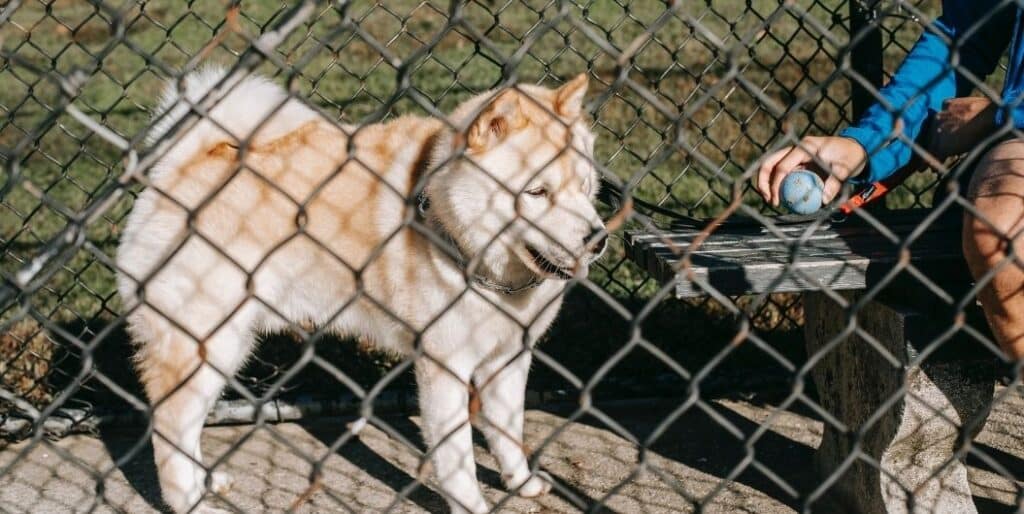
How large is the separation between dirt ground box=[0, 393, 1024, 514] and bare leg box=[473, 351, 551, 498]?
8cm

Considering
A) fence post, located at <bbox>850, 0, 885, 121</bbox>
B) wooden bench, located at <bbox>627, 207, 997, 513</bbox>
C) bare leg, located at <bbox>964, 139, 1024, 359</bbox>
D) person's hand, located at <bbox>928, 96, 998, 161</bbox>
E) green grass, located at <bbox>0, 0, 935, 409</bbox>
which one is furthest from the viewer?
fence post, located at <bbox>850, 0, 885, 121</bbox>

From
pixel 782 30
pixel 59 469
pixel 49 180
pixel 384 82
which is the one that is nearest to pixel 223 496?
Result: pixel 59 469

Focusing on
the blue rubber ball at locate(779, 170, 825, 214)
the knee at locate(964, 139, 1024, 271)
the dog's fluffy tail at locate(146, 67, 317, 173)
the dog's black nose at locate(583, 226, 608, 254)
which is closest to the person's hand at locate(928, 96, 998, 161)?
the knee at locate(964, 139, 1024, 271)

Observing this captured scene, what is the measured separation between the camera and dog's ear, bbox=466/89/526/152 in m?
2.49

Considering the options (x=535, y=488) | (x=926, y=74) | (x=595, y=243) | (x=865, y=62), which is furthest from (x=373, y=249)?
(x=865, y=62)

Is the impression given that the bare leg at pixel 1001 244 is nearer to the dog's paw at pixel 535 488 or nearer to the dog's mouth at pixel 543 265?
the dog's mouth at pixel 543 265

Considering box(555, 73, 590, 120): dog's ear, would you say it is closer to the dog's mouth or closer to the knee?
the dog's mouth

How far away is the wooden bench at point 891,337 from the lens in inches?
92.7

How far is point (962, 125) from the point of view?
2488mm

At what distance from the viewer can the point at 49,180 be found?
6188mm

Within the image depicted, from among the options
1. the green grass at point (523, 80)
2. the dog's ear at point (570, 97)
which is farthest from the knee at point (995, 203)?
the dog's ear at point (570, 97)

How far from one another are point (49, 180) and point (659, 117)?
350 cm

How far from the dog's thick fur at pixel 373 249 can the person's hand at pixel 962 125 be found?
81 cm

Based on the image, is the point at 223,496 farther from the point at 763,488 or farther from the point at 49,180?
the point at 49,180
